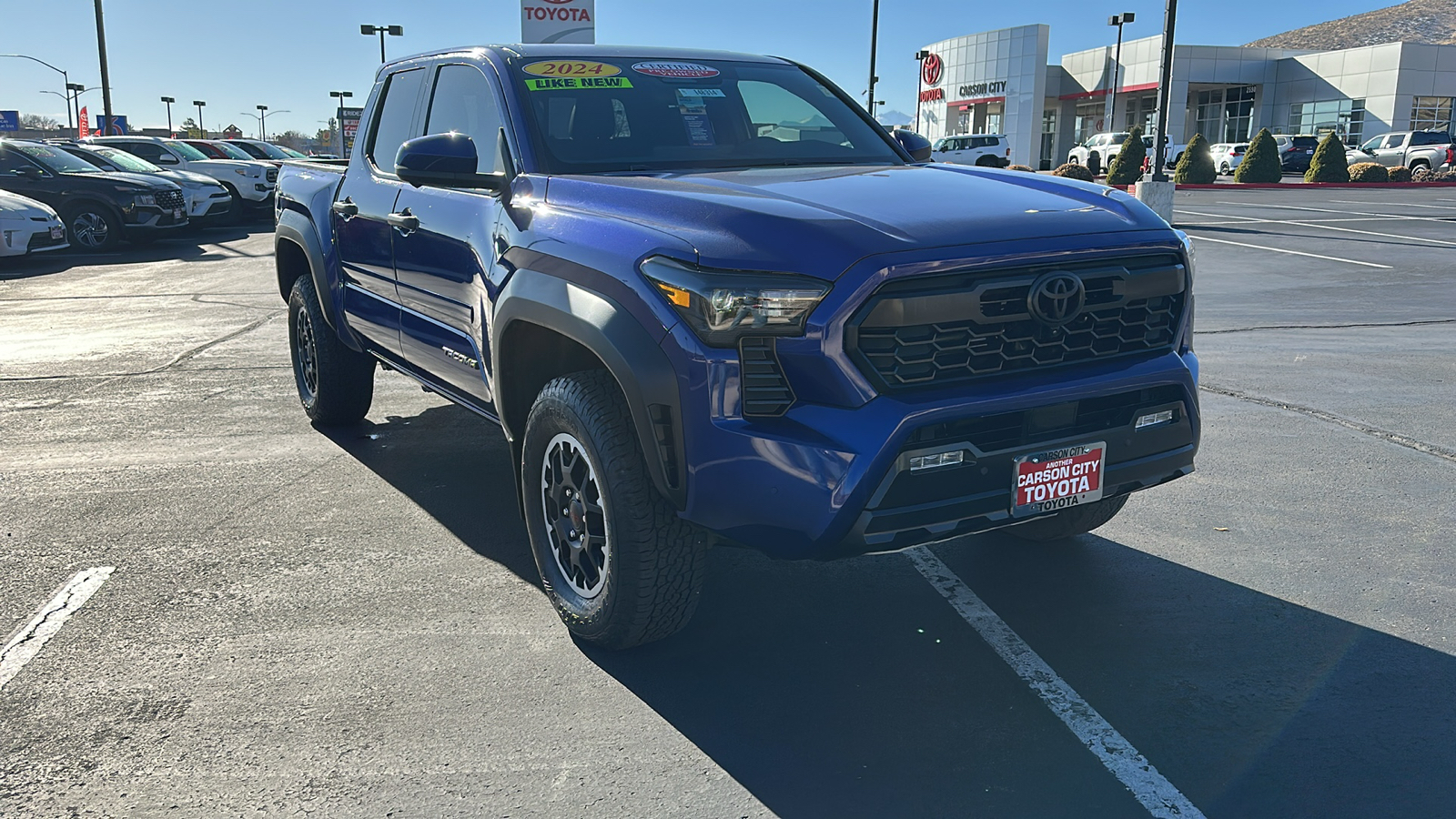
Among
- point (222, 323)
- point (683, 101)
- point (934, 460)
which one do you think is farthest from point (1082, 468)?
point (222, 323)

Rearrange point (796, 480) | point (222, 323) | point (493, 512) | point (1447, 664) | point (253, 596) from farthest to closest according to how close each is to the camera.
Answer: point (222, 323) → point (493, 512) → point (253, 596) → point (1447, 664) → point (796, 480)

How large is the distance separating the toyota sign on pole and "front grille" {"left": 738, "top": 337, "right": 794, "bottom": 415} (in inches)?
680

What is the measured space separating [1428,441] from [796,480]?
4697 mm

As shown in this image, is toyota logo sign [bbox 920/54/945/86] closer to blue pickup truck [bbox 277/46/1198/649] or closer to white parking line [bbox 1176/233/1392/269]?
white parking line [bbox 1176/233/1392/269]

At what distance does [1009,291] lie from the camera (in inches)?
129

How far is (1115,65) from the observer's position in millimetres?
62125

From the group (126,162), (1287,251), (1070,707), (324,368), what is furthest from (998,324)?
(126,162)

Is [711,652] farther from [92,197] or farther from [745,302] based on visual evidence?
[92,197]

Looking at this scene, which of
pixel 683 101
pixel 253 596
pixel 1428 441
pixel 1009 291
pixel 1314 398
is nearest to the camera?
pixel 1009 291

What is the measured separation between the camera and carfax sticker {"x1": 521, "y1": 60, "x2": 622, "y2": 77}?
4.52m

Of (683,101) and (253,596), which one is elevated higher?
(683,101)

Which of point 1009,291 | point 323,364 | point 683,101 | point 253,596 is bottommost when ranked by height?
point 253,596

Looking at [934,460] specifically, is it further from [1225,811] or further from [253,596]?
[253,596]

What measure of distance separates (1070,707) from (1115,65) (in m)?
64.7
